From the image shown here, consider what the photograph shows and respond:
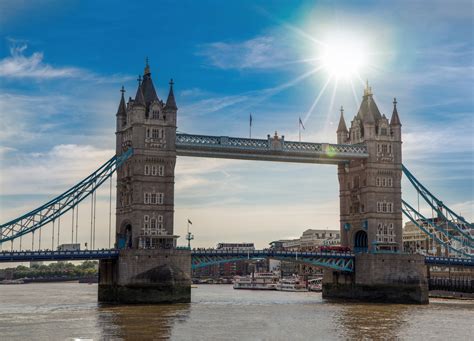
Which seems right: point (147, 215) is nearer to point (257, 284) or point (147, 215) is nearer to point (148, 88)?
point (148, 88)

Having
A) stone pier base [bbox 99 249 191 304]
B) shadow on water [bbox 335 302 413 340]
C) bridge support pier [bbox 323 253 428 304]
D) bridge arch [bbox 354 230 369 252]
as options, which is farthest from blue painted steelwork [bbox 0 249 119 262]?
bridge arch [bbox 354 230 369 252]

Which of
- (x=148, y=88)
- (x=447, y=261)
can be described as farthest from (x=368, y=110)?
(x=148, y=88)

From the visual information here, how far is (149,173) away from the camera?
98938mm

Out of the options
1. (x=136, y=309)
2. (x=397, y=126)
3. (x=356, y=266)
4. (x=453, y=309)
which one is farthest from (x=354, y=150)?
(x=136, y=309)

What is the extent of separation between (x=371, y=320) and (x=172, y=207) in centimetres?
3468

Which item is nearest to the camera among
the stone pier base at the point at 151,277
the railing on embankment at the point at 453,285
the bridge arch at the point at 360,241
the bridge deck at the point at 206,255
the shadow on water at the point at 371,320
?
the shadow on water at the point at 371,320

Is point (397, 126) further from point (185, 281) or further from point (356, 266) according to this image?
point (185, 281)

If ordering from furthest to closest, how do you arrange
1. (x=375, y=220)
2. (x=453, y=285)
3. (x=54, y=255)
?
(x=453, y=285) → (x=375, y=220) → (x=54, y=255)

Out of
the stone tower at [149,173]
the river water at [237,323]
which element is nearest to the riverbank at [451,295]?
the river water at [237,323]

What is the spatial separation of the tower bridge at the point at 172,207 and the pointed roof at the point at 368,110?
19cm

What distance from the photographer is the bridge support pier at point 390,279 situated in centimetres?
10494

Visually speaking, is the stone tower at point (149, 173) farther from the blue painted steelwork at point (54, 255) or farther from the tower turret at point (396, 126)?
the tower turret at point (396, 126)

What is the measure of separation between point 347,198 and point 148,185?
34810 mm

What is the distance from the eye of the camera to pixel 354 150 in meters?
113
